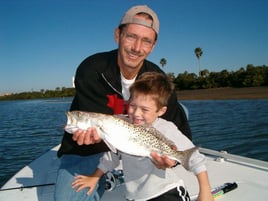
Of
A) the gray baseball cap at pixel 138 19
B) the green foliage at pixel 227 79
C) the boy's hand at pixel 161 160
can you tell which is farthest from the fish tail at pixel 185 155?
the green foliage at pixel 227 79

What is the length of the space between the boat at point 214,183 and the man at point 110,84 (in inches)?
23.2

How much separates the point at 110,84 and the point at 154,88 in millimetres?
784

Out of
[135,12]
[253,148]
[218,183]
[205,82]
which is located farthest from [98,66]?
[205,82]

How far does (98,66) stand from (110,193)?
1.89 m

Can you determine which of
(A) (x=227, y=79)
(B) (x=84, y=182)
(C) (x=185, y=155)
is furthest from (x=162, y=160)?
(A) (x=227, y=79)

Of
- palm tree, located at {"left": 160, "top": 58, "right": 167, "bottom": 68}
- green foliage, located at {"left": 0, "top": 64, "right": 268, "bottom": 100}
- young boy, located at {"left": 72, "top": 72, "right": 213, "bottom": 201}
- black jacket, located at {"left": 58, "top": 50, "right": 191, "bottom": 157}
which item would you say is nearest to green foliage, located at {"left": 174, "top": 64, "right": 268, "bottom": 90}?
green foliage, located at {"left": 0, "top": 64, "right": 268, "bottom": 100}

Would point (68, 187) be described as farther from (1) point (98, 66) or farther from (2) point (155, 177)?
(1) point (98, 66)

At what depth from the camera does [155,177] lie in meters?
3.28

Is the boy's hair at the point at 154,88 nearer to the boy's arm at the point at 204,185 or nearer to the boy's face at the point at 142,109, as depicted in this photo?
the boy's face at the point at 142,109

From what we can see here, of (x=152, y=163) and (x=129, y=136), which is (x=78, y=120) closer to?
(x=129, y=136)

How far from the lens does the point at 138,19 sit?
3695 mm

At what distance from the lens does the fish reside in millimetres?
2996

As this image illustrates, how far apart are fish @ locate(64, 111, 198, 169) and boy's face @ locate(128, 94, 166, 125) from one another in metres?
0.24

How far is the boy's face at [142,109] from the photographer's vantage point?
3.32m
